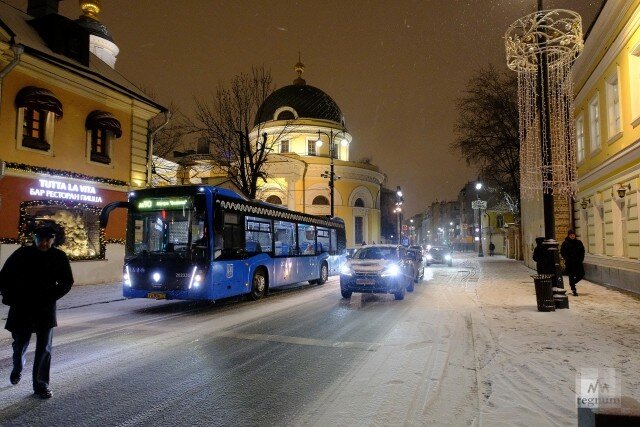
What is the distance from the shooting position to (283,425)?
163 inches

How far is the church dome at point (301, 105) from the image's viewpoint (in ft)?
166

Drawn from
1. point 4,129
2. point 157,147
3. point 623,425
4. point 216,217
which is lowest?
point 623,425

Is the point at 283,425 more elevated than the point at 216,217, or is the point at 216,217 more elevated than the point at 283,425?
the point at 216,217

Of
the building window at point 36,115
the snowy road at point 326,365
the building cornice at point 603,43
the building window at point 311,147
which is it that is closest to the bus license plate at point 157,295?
the snowy road at point 326,365

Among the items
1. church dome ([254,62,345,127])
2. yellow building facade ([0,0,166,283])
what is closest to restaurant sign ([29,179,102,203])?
yellow building facade ([0,0,166,283])

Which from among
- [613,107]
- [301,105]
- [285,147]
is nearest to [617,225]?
[613,107]

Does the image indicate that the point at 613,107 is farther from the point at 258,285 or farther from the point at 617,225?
the point at 258,285

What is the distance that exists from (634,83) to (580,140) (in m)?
7.29

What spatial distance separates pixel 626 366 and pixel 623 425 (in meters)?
4.80

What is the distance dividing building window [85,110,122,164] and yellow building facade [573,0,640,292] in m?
19.0

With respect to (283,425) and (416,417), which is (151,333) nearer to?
(283,425)

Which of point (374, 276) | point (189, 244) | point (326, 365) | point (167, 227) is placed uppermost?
point (167, 227)

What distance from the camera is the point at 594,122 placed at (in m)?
17.8

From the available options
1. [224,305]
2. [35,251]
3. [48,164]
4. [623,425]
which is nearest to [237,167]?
[48,164]
